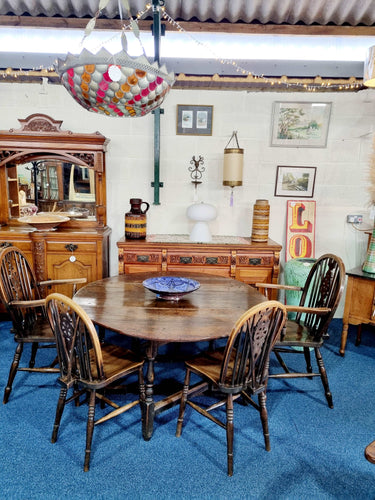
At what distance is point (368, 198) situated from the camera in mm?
3770

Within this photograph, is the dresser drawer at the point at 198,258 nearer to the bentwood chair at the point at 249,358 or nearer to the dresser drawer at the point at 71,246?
the dresser drawer at the point at 71,246

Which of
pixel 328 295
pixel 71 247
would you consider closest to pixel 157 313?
pixel 328 295

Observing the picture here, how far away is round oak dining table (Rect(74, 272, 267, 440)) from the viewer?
70.7 inches

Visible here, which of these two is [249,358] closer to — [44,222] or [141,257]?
[141,257]

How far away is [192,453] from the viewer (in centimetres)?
192

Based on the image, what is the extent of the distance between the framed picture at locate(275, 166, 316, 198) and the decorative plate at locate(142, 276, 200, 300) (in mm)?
1909

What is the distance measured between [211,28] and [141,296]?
221cm

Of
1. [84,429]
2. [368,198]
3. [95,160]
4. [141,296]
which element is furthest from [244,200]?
[84,429]

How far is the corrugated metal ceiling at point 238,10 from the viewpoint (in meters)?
2.57

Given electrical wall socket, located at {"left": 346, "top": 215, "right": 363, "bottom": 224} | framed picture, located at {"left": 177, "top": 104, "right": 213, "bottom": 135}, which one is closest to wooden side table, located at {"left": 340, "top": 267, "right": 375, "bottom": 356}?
electrical wall socket, located at {"left": 346, "top": 215, "right": 363, "bottom": 224}

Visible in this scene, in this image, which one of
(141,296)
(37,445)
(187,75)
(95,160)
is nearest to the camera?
(37,445)

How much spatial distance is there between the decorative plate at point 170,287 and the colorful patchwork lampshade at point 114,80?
Result: 109 cm

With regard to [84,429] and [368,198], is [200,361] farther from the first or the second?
[368,198]

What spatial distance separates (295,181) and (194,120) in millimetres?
1277
